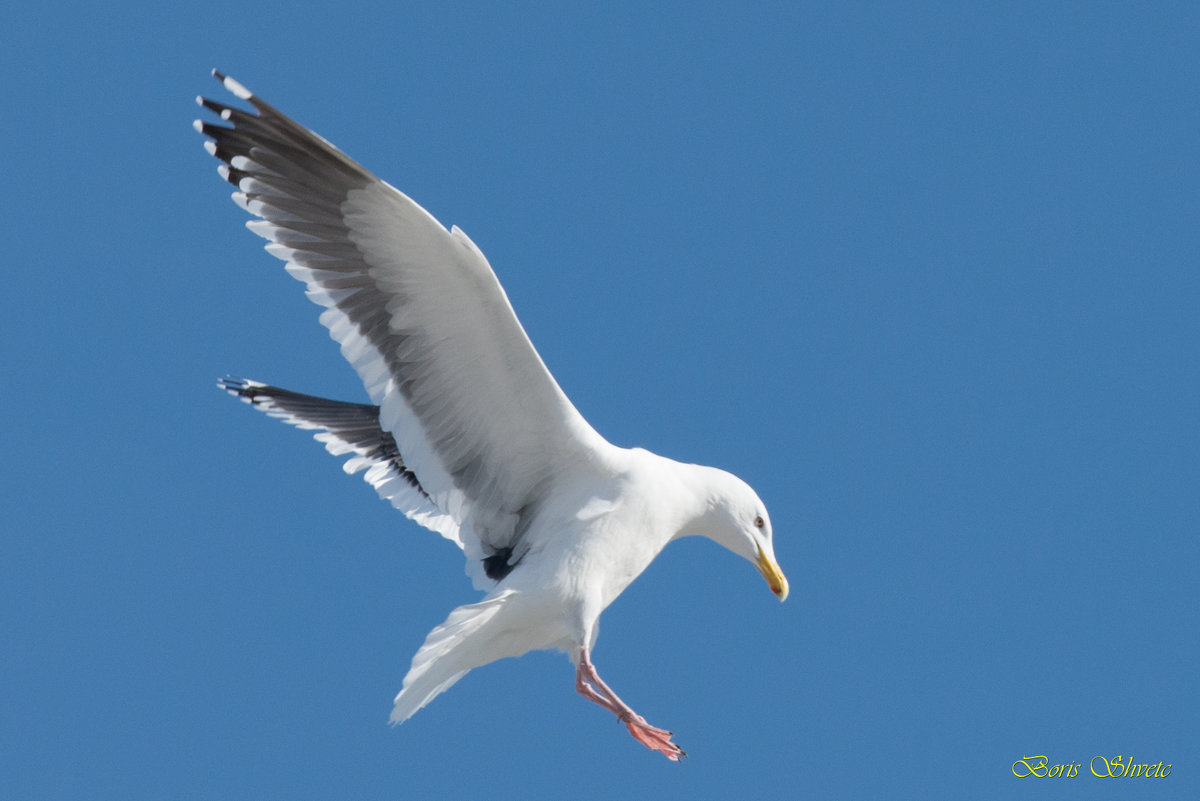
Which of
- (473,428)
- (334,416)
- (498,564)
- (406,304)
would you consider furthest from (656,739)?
(334,416)

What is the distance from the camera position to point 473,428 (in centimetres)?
729

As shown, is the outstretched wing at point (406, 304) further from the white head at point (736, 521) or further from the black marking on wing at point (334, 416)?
the black marking on wing at point (334, 416)

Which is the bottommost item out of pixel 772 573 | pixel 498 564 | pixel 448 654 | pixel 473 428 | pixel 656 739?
pixel 448 654

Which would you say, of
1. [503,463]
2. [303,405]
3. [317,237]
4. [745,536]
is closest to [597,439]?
[503,463]

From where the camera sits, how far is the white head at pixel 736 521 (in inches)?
299

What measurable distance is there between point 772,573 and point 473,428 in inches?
A: 66.1

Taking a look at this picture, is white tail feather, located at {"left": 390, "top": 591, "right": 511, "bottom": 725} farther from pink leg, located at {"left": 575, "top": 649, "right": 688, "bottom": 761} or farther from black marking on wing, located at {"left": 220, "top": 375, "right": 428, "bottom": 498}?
black marking on wing, located at {"left": 220, "top": 375, "right": 428, "bottom": 498}

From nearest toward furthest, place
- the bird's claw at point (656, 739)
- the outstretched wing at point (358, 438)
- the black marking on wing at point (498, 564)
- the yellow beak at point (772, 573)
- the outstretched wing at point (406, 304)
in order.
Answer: the outstretched wing at point (406, 304) → the bird's claw at point (656, 739) → the black marking on wing at point (498, 564) → the yellow beak at point (772, 573) → the outstretched wing at point (358, 438)

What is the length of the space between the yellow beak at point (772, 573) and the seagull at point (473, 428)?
0.22ft

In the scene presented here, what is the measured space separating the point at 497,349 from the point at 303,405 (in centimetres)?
249

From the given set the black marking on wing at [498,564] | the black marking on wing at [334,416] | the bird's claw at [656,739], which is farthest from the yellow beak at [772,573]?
the black marking on wing at [334,416]

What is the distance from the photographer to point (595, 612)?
713 centimetres

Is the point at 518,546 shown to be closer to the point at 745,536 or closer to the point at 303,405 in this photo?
the point at 745,536

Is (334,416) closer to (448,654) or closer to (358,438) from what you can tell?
(358,438)
